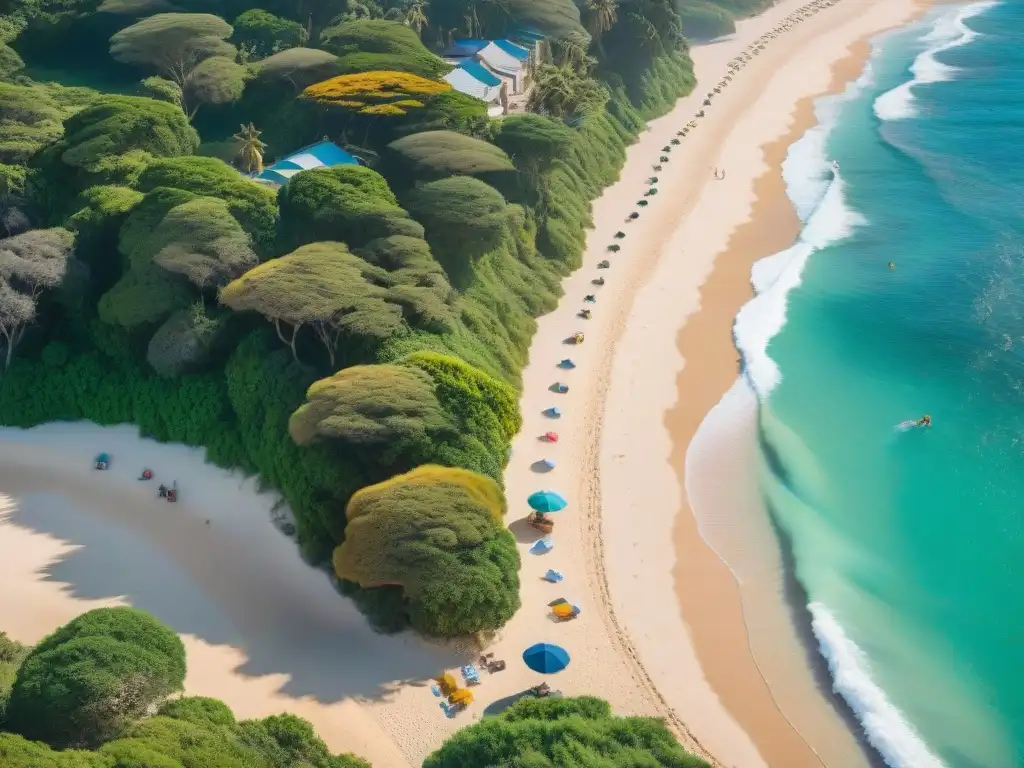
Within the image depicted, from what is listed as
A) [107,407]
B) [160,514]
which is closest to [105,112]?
[107,407]

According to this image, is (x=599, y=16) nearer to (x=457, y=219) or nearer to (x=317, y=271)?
(x=457, y=219)

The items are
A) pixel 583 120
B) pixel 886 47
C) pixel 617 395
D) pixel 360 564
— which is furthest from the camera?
pixel 886 47

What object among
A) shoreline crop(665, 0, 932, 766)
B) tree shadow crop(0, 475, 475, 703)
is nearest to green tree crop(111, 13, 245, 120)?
tree shadow crop(0, 475, 475, 703)

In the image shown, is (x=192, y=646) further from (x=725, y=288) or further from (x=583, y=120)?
(x=583, y=120)

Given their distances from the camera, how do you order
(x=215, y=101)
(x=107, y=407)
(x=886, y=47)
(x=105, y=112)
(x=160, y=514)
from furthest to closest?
1. (x=886, y=47)
2. (x=215, y=101)
3. (x=105, y=112)
4. (x=107, y=407)
5. (x=160, y=514)

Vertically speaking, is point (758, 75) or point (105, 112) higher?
point (105, 112)

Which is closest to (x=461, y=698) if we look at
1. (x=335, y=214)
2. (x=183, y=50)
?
(x=335, y=214)

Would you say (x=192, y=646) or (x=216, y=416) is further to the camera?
(x=216, y=416)

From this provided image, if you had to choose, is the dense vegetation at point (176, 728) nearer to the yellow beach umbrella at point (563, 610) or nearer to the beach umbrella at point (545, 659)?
the beach umbrella at point (545, 659)
